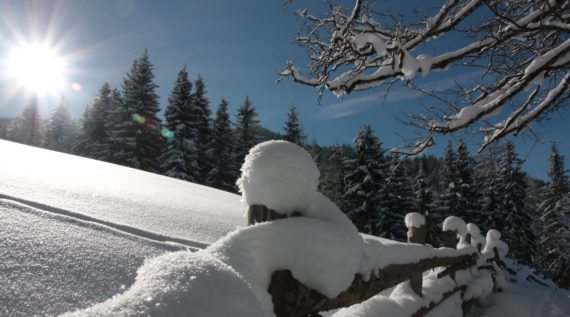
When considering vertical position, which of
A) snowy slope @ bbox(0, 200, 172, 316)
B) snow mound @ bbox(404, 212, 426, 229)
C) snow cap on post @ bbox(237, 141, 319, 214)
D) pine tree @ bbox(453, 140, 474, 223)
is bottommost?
snowy slope @ bbox(0, 200, 172, 316)

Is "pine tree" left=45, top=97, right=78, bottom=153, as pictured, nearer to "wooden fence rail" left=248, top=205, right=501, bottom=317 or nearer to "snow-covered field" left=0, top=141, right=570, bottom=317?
"snow-covered field" left=0, top=141, right=570, bottom=317

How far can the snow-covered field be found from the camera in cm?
74

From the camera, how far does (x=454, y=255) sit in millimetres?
4270

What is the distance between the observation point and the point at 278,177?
1271 mm

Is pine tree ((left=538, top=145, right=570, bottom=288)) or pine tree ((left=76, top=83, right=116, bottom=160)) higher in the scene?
pine tree ((left=76, top=83, right=116, bottom=160))

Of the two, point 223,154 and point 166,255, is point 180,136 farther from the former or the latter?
point 166,255

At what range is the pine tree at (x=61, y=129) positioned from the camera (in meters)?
38.4

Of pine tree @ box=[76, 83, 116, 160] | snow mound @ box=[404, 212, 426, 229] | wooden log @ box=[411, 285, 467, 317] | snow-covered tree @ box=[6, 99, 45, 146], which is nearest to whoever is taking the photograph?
wooden log @ box=[411, 285, 467, 317]

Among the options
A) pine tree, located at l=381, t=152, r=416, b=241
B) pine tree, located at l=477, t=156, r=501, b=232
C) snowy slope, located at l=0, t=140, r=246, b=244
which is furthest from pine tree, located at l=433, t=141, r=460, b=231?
snowy slope, located at l=0, t=140, r=246, b=244

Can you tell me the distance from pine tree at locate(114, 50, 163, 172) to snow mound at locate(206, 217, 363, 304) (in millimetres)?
24693

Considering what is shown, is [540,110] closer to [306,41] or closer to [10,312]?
[306,41]

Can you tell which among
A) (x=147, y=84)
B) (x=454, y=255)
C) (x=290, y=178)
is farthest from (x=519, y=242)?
(x=290, y=178)

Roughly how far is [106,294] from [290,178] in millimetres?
1018

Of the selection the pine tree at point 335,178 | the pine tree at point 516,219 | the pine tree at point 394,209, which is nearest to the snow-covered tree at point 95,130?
the pine tree at point 335,178
